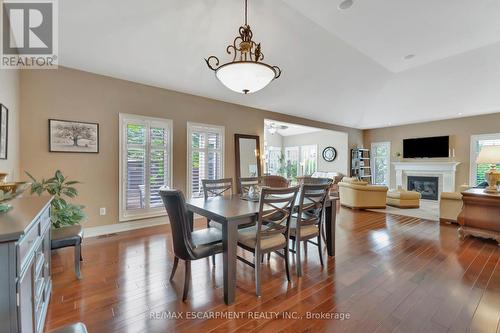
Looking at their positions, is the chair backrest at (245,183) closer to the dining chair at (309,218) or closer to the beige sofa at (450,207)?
the dining chair at (309,218)

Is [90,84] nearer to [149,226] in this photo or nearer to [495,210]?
[149,226]

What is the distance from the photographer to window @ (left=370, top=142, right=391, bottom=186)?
9.18 m

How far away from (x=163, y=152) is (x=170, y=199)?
9.34ft

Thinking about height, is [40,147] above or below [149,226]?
above

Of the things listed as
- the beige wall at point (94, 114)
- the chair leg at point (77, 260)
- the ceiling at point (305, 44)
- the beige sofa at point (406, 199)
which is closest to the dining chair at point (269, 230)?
the chair leg at point (77, 260)

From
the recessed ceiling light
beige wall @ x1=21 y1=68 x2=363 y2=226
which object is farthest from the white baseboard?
the recessed ceiling light

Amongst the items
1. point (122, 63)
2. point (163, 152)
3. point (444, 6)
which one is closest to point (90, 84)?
point (122, 63)

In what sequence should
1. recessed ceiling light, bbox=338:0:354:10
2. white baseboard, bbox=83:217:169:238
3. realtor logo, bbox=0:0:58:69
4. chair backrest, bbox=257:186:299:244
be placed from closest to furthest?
1. chair backrest, bbox=257:186:299:244
2. realtor logo, bbox=0:0:58:69
3. recessed ceiling light, bbox=338:0:354:10
4. white baseboard, bbox=83:217:169:238

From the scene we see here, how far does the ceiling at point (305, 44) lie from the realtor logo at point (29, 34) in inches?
4.8

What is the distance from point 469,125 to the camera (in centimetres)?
736

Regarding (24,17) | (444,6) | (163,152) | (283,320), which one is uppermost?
(444,6)

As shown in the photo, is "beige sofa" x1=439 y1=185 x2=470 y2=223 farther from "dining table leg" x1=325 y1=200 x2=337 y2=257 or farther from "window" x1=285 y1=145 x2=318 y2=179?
"window" x1=285 y1=145 x2=318 y2=179

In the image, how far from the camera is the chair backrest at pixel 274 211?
2199mm

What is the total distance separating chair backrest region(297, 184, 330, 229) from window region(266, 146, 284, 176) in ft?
26.8
